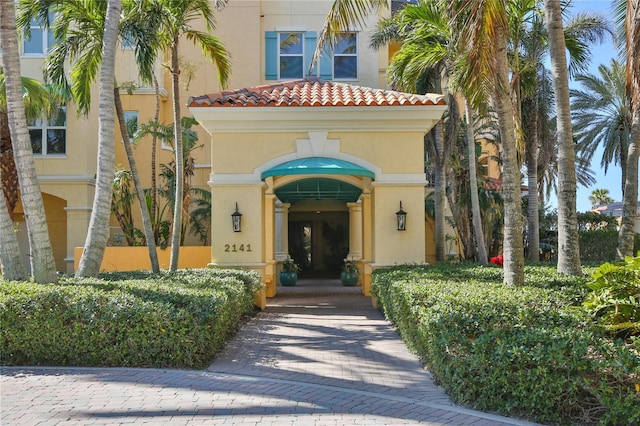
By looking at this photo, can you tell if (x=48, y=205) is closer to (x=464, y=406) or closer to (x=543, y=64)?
(x=543, y=64)

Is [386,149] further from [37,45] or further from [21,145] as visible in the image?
[37,45]

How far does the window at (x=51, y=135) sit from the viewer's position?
21.0 metres

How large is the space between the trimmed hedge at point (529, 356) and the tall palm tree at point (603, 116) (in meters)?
20.2

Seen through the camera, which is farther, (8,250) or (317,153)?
(317,153)

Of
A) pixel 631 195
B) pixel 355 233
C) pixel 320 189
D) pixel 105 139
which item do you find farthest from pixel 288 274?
pixel 631 195

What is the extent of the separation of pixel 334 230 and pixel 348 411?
22.2m

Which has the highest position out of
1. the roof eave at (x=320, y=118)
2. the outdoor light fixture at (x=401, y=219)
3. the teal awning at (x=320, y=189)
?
the roof eave at (x=320, y=118)

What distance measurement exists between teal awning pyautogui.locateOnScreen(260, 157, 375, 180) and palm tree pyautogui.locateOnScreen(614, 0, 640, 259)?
5.30 metres

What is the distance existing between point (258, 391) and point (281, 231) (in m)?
15.0

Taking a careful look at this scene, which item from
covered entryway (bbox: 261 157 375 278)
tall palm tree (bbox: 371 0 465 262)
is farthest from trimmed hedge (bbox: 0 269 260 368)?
covered entryway (bbox: 261 157 375 278)

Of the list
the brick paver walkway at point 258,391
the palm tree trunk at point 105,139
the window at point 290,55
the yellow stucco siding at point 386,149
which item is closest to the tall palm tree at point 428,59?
the yellow stucco siding at point 386,149

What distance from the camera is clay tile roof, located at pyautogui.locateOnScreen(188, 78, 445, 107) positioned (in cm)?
1329

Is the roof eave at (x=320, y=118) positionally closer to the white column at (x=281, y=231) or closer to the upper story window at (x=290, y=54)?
the white column at (x=281, y=231)

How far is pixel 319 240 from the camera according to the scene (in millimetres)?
28281
